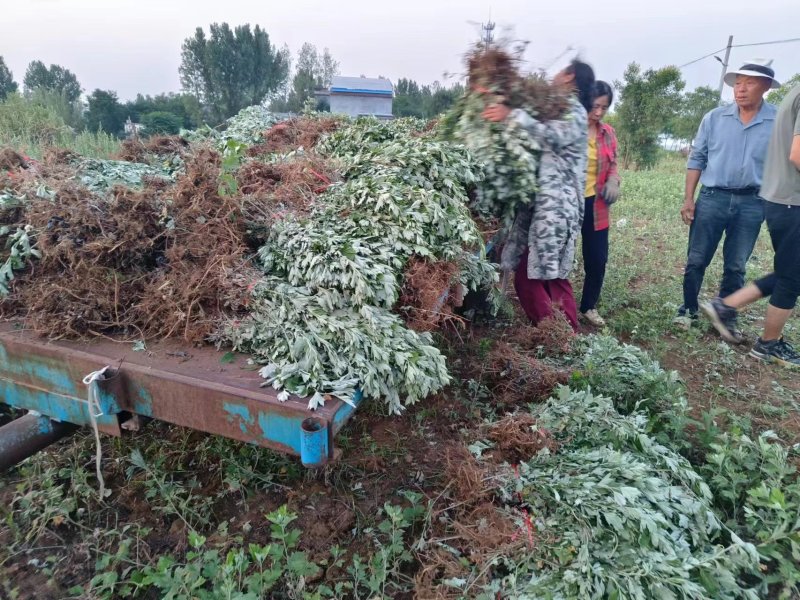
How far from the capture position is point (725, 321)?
4438 millimetres

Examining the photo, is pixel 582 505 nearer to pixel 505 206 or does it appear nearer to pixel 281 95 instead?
pixel 505 206

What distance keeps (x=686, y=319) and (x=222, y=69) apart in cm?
5124

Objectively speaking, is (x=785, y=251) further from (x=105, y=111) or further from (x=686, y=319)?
(x=105, y=111)

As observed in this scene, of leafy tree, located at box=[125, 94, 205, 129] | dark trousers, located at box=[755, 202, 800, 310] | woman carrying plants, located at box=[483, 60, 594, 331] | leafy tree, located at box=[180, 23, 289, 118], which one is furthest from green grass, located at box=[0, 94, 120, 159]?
leafy tree, located at box=[180, 23, 289, 118]

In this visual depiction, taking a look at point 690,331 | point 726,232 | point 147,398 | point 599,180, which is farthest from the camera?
point 690,331

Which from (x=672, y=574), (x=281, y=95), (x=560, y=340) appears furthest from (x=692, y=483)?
(x=281, y=95)

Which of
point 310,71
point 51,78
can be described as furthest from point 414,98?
point 51,78

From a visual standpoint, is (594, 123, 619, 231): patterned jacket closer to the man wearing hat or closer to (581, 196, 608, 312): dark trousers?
(581, 196, 608, 312): dark trousers

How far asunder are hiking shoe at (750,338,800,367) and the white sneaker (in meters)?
1.20

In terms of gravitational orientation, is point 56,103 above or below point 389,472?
above

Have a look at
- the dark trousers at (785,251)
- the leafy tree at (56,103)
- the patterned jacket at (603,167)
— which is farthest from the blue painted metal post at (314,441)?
the leafy tree at (56,103)

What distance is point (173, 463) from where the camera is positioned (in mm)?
2568

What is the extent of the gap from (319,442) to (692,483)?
1705mm

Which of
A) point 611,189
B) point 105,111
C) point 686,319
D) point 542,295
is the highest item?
point 105,111
